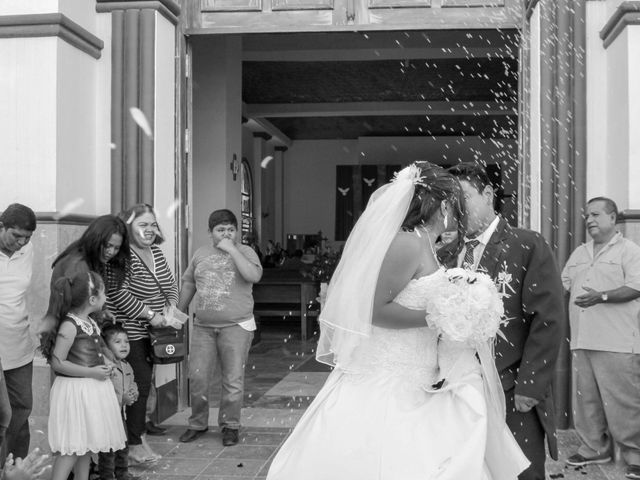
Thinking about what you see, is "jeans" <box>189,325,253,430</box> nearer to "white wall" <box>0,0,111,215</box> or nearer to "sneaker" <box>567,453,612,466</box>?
"white wall" <box>0,0,111,215</box>

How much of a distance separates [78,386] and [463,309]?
2509 mm

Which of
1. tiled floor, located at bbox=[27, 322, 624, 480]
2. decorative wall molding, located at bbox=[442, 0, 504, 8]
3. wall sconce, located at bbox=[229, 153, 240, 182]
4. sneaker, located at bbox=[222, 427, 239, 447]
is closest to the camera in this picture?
tiled floor, located at bbox=[27, 322, 624, 480]

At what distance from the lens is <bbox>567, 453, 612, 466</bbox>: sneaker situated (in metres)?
5.65

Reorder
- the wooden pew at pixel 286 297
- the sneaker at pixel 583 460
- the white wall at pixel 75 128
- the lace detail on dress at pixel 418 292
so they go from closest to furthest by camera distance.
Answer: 1. the lace detail on dress at pixel 418 292
2. the sneaker at pixel 583 460
3. the white wall at pixel 75 128
4. the wooden pew at pixel 286 297

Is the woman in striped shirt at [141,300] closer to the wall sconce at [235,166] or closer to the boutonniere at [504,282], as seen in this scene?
the boutonniere at [504,282]

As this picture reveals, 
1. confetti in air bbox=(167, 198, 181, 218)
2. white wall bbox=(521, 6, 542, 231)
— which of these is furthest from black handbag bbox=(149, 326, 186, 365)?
white wall bbox=(521, 6, 542, 231)

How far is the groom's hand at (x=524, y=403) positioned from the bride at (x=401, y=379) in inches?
4.2

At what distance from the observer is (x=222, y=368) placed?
645 centimetres

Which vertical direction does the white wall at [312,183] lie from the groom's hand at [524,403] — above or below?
above

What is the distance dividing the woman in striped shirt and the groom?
8.75 feet

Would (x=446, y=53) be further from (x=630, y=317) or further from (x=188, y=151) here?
(x=630, y=317)

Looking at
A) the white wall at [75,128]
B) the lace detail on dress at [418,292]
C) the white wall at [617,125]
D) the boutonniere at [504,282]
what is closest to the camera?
the lace detail on dress at [418,292]

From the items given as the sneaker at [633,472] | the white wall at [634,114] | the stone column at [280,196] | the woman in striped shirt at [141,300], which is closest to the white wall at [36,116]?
the woman in striped shirt at [141,300]

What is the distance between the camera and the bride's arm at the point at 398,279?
3.34m
